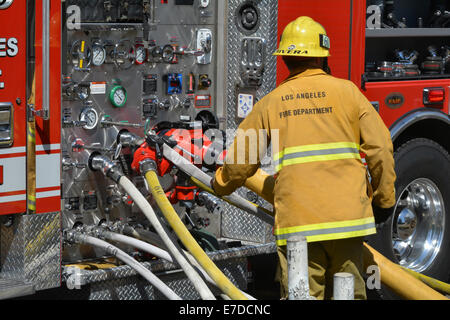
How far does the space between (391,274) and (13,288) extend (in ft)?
6.74

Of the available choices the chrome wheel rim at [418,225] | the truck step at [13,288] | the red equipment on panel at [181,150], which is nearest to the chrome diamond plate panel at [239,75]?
the red equipment on panel at [181,150]

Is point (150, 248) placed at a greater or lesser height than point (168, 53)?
lesser

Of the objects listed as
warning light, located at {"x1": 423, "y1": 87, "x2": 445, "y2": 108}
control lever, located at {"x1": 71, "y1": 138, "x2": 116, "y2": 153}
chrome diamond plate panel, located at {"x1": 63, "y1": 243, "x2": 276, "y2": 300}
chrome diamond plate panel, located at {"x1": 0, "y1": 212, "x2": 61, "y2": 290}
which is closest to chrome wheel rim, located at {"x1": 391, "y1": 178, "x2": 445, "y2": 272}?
warning light, located at {"x1": 423, "y1": 87, "x2": 445, "y2": 108}

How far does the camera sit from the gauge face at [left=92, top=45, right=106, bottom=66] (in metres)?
5.40

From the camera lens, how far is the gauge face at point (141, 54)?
5.69 m

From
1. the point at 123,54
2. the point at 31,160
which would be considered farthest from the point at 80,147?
the point at 123,54

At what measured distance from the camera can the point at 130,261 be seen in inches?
205

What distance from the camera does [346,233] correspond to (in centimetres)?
450

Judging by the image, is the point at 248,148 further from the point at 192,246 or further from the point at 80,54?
the point at 80,54

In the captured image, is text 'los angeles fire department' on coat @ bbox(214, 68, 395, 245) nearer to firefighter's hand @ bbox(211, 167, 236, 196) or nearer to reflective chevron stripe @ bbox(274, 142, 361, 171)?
reflective chevron stripe @ bbox(274, 142, 361, 171)

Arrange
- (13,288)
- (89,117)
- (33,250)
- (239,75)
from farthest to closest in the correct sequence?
(239,75) < (89,117) < (33,250) < (13,288)

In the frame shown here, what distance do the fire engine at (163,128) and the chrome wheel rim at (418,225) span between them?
0.01 meters

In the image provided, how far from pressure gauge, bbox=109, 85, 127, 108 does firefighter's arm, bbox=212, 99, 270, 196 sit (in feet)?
3.78

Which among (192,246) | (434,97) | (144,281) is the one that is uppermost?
(434,97)
